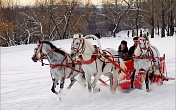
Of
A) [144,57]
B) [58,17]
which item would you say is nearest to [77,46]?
[144,57]

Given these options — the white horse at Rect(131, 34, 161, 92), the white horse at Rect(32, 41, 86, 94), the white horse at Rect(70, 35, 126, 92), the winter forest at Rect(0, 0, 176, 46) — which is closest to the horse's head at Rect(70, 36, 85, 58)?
the white horse at Rect(70, 35, 126, 92)

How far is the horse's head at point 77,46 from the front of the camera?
26.0 feet

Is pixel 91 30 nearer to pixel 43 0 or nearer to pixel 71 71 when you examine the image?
pixel 43 0

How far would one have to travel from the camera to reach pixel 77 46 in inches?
314

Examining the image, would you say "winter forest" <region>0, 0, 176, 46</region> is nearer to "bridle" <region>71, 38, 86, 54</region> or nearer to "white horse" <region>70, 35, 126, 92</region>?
"white horse" <region>70, 35, 126, 92</region>

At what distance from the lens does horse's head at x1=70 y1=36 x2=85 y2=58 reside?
793 cm

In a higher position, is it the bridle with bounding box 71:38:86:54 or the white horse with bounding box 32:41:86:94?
the bridle with bounding box 71:38:86:54

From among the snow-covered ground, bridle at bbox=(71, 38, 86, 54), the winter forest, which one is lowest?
the snow-covered ground

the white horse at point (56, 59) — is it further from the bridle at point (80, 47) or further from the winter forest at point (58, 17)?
the winter forest at point (58, 17)

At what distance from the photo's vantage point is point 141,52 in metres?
9.00

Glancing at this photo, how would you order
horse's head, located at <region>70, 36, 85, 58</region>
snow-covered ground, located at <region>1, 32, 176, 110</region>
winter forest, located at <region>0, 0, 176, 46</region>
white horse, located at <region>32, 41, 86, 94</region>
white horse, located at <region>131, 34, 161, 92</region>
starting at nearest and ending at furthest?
snow-covered ground, located at <region>1, 32, 176, 110</region> → horse's head, located at <region>70, 36, 85, 58</region> → white horse, located at <region>32, 41, 86, 94</region> → white horse, located at <region>131, 34, 161, 92</region> → winter forest, located at <region>0, 0, 176, 46</region>

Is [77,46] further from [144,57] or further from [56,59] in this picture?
[144,57]

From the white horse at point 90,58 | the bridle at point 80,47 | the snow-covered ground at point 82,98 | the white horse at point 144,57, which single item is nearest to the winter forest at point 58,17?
the snow-covered ground at point 82,98

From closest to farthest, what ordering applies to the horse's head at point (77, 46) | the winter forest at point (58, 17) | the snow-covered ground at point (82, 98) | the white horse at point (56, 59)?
the snow-covered ground at point (82, 98) < the horse's head at point (77, 46) < the white horse at point (56, 59) < the winter forest at point (58, 17)
